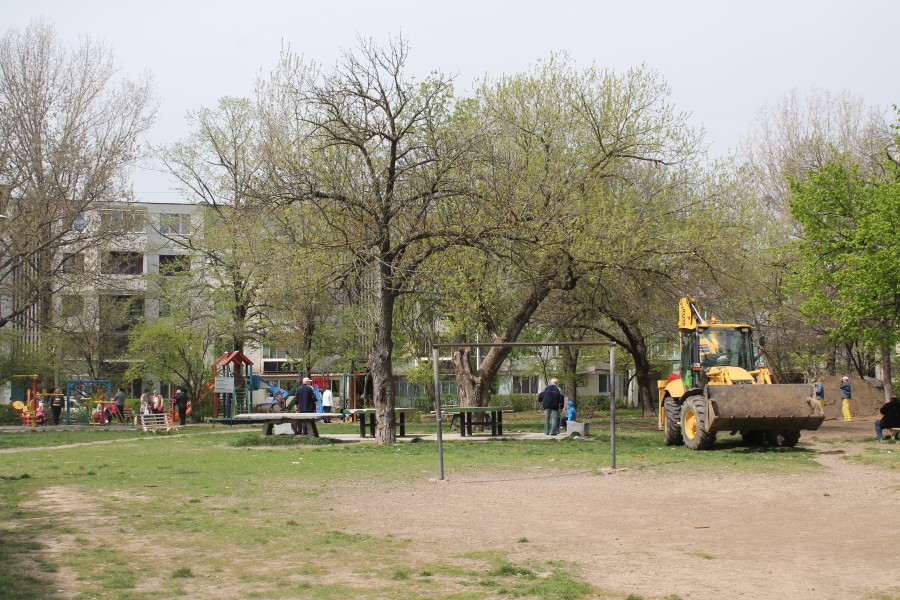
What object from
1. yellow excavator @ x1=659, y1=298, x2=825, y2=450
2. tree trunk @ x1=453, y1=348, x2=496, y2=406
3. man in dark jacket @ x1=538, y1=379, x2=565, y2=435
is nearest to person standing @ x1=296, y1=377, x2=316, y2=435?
tree trunk @ x1=453, y1=348, x2=496, y2=406

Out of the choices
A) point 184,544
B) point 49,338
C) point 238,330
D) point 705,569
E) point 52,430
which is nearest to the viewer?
point 705,569

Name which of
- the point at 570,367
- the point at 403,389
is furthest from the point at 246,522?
the point at 403,389

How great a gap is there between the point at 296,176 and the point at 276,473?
28.3 ft

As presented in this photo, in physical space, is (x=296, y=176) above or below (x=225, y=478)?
above

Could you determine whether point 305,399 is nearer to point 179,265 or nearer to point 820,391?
point 179,265

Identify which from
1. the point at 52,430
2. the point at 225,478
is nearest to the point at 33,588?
the point at 225,478

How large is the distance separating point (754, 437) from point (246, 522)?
50.8 feet

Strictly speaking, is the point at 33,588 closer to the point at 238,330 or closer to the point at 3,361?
the point at 238,330

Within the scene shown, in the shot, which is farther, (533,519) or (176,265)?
(176,265)

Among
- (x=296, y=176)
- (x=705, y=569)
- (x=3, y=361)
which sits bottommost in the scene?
(x=705, y=569)

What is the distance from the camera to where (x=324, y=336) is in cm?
4591

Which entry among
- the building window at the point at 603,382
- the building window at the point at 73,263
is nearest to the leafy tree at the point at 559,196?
the building window at the point at 73,263

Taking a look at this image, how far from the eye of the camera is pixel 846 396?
39219 mm

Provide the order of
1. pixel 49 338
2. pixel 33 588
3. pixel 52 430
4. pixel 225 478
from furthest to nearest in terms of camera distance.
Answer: pixel 49 338
pixel 52 430
pixel 225 478
pixel 33 588
